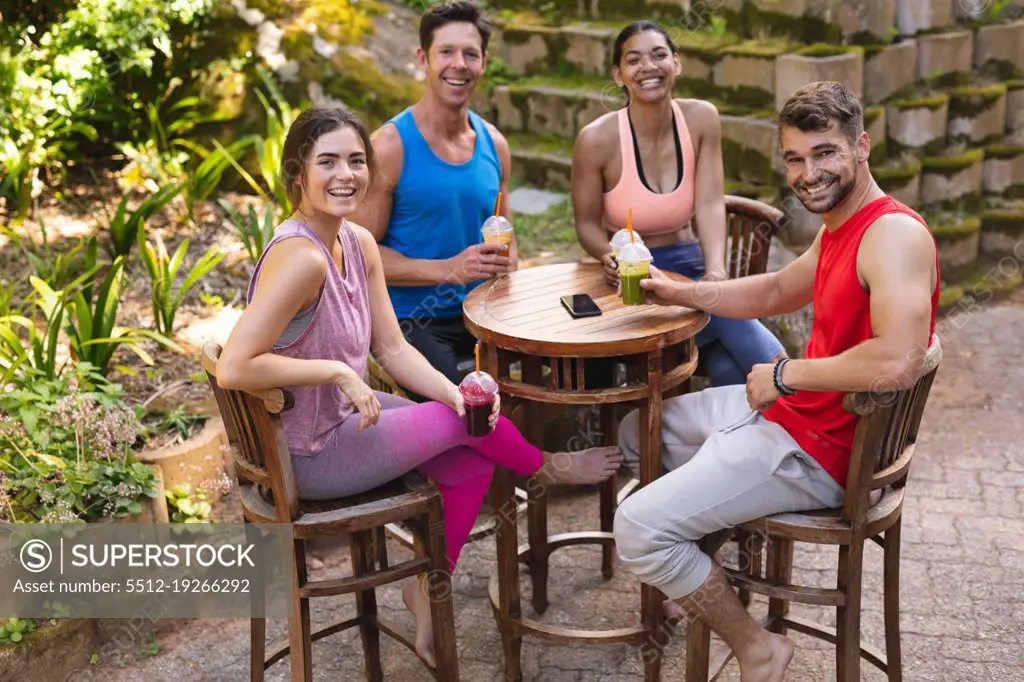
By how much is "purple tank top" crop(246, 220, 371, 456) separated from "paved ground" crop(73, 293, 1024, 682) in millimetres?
974

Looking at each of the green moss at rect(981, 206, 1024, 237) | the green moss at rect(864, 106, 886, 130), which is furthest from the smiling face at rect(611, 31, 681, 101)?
the green moss at rect(981, 206, 1024, 237)

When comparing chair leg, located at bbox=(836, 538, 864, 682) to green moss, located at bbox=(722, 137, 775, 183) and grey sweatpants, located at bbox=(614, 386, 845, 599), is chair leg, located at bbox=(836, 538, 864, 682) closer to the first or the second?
grey sweatpants, located at bbox=(614, 386, 845, 599)

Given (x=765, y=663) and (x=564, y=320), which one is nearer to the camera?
(x=765, y=663)

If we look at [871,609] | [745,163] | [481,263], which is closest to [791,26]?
[745,163]

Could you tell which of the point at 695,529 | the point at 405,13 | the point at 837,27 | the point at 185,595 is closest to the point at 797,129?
the point at 695,529

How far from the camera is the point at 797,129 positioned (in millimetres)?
2750

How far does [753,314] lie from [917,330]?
0.77m

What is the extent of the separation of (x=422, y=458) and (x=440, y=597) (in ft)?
1.26

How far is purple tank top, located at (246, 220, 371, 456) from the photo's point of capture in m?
2.84

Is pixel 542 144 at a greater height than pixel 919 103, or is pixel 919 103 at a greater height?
pixel 919 103

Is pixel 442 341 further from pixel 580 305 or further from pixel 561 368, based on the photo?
pixel 561 368

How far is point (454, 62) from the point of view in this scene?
3676 mm

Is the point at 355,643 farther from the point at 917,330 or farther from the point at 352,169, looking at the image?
the point at 917,330

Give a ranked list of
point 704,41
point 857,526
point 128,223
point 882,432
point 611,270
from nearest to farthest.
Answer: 1. point 882,432
2. point 857,526
3. point 611,270
4. point 128,223
5. point 704,41
